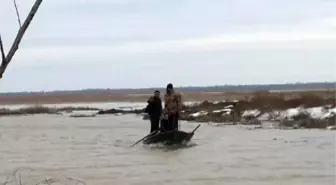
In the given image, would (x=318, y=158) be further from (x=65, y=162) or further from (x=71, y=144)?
(x=71, y=144)

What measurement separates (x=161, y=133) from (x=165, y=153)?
1.12 meters

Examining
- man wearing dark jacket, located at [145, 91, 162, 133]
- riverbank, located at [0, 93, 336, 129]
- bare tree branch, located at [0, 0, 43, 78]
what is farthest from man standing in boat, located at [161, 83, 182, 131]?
bare tree branch, located at [0, 0, 43, 78]

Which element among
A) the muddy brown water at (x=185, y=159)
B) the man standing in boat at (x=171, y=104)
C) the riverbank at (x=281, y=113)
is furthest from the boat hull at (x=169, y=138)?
the riverbank at (x=281, y=113)

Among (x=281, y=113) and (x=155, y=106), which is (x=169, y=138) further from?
(x=281, y=113)

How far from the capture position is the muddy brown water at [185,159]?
15.7 m

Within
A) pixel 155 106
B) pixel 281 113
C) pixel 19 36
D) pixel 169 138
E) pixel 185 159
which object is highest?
pixel 19 36

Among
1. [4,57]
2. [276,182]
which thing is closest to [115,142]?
[276,182]

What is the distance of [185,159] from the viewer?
19406mm

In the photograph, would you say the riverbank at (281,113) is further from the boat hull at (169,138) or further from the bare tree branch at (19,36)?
the bare tree branch at (19,36)

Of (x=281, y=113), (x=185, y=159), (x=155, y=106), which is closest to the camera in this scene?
(x=185, y=159)

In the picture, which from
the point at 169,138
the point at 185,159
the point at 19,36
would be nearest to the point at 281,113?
the point at 169,138

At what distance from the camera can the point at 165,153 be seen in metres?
21.1

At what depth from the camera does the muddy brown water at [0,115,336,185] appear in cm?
1570

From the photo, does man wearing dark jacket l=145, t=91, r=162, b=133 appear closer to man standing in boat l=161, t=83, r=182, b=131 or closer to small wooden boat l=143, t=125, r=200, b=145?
man standing in boat l=161, t=83, r=182, b=131
